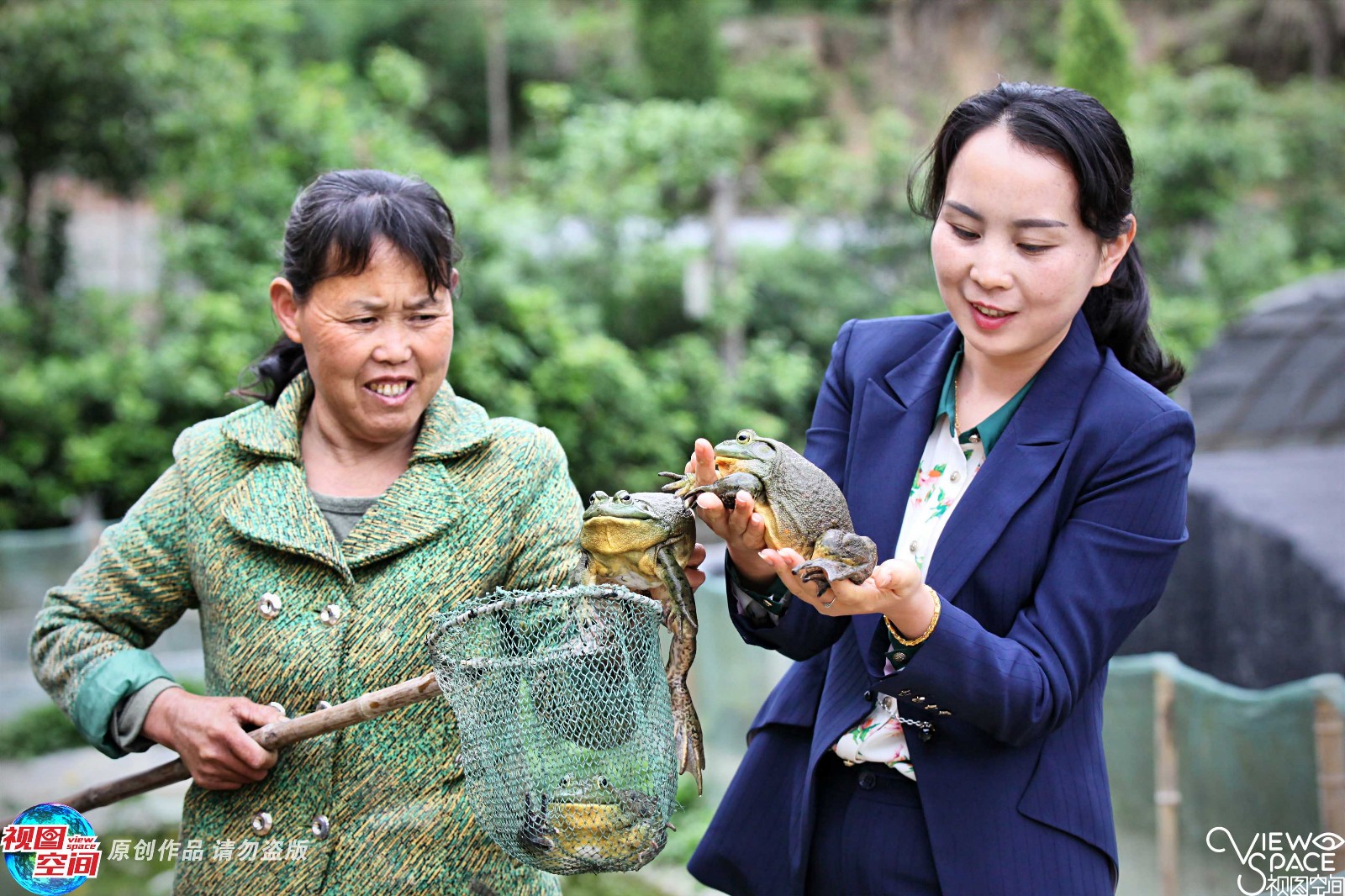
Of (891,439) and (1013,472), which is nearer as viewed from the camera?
(1013,472)

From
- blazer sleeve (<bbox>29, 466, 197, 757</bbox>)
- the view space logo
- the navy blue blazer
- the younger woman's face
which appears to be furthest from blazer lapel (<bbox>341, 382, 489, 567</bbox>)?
the view space logo

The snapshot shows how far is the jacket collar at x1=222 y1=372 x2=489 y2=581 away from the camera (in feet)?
6.98

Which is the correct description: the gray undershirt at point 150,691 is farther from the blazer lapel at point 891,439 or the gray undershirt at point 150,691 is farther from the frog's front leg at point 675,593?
the blazer lapel at point 891,439

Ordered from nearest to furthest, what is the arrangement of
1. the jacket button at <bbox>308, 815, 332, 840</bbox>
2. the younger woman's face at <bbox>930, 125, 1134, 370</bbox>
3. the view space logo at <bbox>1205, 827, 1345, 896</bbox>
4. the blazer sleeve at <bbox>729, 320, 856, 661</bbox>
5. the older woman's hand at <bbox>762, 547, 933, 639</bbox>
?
the older woman's hand at <bbox>762, 547, 933, 639</bbox>
the younger woman's face at <bbox>930, 125, 1134, 370</bbox>
the blazer sleeve at <bbox>729, 320, 856, 661</bbox>
the jacket button at <bbox>308, 815, 332, 840</bbox>
the view space logo at <bbox>1205, 827, 1345, 896</bbox>

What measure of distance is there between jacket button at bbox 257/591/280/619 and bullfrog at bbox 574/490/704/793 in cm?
52

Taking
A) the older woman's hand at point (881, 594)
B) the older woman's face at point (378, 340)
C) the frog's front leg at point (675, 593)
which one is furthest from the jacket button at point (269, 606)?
the older woman's hand at point (881, 594)

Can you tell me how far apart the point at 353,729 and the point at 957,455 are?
1107mm

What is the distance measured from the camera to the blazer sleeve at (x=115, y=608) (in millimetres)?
2203

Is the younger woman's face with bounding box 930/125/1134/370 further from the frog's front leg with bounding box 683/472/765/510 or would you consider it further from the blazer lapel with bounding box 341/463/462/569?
the blazer lapel with bounding box 341/463/462/569

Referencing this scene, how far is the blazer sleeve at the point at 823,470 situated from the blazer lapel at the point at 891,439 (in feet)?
0.19

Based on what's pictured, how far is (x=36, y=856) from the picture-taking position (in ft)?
7.55

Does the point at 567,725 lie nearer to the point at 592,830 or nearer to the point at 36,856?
the point at 592,830

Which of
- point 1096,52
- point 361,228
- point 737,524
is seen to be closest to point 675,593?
point 737,524

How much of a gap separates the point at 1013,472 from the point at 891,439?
227 millimetres
